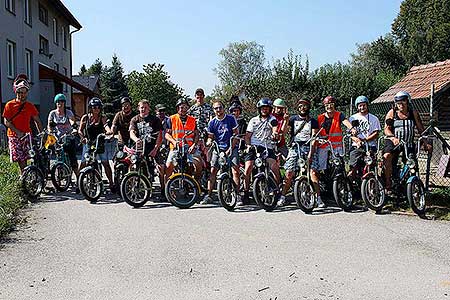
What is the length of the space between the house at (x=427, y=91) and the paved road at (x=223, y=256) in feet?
38.8

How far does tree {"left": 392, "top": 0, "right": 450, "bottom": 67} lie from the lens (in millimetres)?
57688

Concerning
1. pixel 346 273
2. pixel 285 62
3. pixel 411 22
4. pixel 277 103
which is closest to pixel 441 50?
pixel 411 22

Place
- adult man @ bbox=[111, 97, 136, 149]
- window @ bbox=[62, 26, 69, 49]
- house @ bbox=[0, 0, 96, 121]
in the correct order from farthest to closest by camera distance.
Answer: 1. window @ bbox=[62, 26, 69, 49]
2. house @ bbox=[0, 0, 96, 121]
3. adult man @ bbox=[111, 97, 136, 149]

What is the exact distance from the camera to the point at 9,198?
8781 millimetres

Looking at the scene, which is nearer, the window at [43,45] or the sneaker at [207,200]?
the sneaker at [207,200]

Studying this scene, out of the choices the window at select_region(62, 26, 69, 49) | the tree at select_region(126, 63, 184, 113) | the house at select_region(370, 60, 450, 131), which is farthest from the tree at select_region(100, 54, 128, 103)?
the house at select_region(370, 60, 450, 131)

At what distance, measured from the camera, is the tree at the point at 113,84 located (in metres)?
60.9

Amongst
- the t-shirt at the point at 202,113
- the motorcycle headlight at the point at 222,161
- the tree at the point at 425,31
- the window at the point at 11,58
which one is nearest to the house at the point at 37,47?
the window at the point at 11,58

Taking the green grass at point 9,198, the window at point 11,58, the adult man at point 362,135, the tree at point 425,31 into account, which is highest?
the tree at point 425,31

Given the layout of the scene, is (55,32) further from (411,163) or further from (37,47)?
(411,163)

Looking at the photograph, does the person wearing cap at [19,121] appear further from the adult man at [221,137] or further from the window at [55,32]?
the window at [55,32]

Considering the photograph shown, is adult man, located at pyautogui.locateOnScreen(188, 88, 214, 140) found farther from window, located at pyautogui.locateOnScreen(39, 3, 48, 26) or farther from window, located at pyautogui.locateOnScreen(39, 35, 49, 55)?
window, located at pyautogui.locateOnScreen(39, 3, 48, 26)

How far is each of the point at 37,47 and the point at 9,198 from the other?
2326 cm

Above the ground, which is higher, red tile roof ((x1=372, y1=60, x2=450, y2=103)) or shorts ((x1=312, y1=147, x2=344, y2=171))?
red tile roof ((x1=372, y1=60, x2=450, y2=103))
